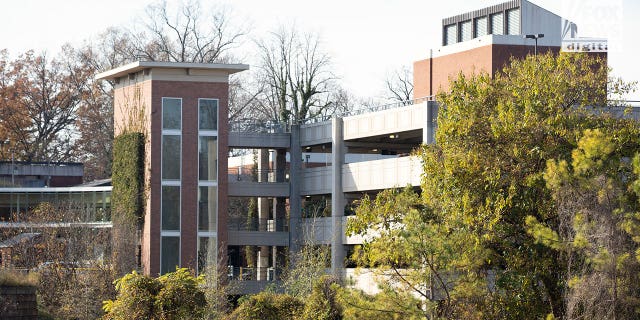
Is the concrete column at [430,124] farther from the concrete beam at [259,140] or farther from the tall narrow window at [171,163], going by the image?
the tall narrow window at [171,163]

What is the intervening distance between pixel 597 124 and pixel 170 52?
53453 millimetres

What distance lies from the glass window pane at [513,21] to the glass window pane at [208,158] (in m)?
18.2

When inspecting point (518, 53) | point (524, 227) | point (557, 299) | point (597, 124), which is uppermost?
point (518, 53)

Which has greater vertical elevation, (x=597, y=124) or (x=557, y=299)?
(x=597, y=124)

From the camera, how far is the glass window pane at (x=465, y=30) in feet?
224

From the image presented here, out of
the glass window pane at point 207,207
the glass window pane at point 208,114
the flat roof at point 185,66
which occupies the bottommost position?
the glass window pane at point 207,207

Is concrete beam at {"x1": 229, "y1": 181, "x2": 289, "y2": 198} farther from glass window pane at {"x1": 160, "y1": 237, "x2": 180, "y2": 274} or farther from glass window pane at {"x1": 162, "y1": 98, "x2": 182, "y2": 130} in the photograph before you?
glass window pane at {"x1": 162, "y1": 98, "x2": 182, "y2": 130}

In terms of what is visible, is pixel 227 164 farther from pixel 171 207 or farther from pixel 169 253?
pixel 169 253

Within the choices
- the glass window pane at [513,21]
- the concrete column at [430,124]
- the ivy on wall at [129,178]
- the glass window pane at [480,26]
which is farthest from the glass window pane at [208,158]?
the glass window pane at [480,26]

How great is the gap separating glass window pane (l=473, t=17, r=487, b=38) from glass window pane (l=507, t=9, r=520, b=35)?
2.34m

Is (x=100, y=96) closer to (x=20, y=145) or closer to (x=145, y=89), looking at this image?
(x=20, y=145)

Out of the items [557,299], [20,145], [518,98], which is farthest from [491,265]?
[20,145]

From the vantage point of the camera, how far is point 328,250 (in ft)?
188

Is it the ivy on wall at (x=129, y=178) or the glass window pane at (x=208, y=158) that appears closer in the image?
the ivy on wall at (x=129, y=178)
